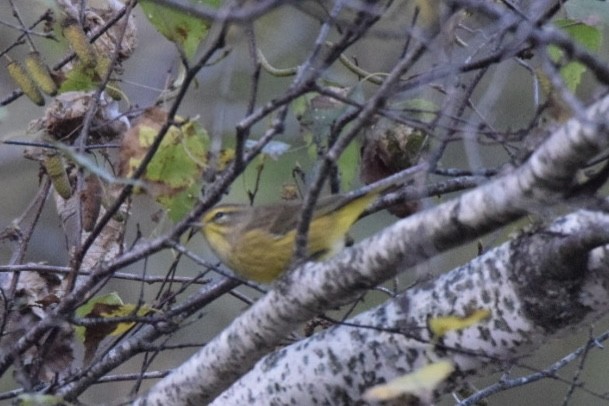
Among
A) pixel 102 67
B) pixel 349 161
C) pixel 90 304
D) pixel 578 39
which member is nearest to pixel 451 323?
pixel 349 161

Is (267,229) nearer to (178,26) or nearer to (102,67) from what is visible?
(102,67)

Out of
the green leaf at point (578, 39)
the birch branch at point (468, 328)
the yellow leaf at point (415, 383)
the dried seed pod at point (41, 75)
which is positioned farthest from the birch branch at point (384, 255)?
the green leaf at point (578, 39)

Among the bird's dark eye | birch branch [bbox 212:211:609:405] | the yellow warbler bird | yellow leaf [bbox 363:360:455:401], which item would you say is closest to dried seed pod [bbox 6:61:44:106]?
the yellow warbler bird

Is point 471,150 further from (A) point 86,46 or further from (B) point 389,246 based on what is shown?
(A) point 86,46

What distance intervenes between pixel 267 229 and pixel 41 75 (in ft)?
2.88

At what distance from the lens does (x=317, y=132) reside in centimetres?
287

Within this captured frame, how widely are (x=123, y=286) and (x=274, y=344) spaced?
15.5ft

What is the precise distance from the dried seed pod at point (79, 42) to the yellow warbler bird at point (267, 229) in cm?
67

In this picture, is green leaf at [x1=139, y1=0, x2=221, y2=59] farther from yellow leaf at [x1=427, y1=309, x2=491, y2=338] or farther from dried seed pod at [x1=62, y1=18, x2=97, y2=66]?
yellow leaf at [x1=427, y1=309, x2=491, y2=338]

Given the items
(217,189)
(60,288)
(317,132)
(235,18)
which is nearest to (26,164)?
(60,288)

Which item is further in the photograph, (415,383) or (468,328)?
(468,328)

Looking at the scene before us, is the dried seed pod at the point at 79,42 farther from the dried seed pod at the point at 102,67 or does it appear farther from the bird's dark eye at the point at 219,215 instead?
the bird's dark eye at the point at 219,215

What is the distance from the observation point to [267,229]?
344cm

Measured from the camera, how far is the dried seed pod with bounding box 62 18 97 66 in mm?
2990
